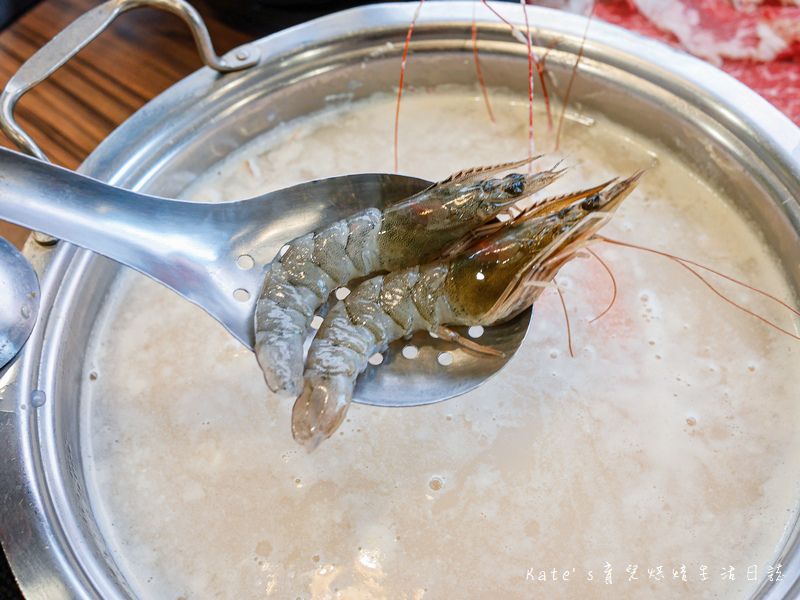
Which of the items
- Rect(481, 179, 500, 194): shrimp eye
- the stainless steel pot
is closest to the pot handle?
the stainless steel pot

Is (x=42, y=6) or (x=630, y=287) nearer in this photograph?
(x=630, y=287)

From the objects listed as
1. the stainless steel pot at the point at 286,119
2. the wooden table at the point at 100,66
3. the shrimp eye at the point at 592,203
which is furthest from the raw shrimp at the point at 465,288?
the wooden table at the point at 100,66

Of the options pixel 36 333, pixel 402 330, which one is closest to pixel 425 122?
pixel 402 330

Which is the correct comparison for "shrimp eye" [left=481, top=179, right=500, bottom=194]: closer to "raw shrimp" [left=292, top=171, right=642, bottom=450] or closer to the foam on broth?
"raw shrimp" [left=292, top=171, right=642, bottom=450]

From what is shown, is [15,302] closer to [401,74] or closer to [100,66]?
[100,66]

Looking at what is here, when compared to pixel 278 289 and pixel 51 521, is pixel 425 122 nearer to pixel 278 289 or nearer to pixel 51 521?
pixel 278 289

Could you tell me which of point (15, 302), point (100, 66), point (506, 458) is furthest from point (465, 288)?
point (100, 66)

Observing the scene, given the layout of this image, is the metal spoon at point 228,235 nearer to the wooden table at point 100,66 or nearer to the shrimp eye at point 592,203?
the shrimp eye at point 592,203
